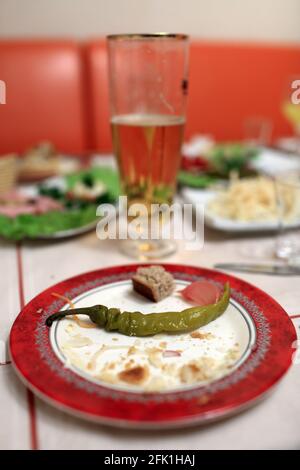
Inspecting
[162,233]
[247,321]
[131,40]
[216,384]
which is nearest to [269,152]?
[162,233]

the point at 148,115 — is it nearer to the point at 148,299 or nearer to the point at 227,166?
the point at 148,299

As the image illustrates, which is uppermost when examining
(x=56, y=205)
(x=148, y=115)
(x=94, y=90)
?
(x=148, y=115)

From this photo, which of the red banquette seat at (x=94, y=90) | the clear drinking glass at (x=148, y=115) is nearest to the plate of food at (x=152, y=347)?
the clear drinking glass at (x=148, y=115)

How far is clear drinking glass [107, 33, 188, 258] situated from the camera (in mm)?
864

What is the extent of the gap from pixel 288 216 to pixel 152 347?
0.59m

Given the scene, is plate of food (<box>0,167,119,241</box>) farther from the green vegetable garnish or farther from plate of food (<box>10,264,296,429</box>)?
the green vegetable garnish

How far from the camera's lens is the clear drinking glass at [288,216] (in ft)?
2.88

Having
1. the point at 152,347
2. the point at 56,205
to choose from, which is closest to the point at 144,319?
the point at 152,347

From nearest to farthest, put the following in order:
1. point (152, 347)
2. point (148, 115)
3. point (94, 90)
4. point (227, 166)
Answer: point (152, 347), point (148, 115), point (227, 166), point (94, 90)

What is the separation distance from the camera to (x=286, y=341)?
0.54 meters

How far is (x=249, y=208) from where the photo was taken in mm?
1037
